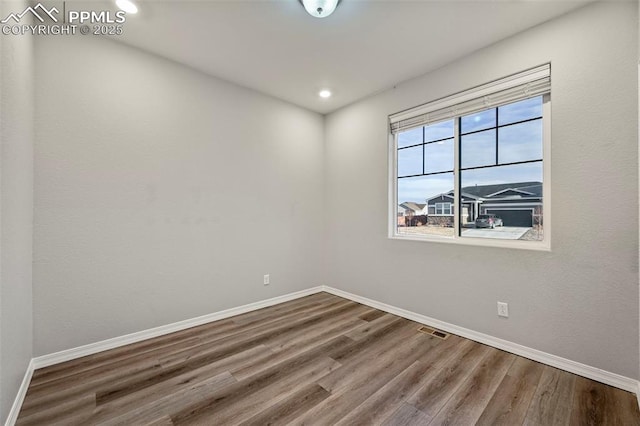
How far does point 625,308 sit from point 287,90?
3.70m

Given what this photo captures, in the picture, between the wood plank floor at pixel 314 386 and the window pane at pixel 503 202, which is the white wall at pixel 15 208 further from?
the window pane at pixel 503 202

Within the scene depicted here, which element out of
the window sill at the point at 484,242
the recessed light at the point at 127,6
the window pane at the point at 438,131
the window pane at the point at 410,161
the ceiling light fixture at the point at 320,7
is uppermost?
the recessed light at the point at 127,6

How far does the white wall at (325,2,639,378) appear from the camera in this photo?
73.4 inches

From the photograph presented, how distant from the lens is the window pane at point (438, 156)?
9.67ft

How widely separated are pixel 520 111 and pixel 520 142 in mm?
285

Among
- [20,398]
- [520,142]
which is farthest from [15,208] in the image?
[520,142]

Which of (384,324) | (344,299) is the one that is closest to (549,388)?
(384,324)

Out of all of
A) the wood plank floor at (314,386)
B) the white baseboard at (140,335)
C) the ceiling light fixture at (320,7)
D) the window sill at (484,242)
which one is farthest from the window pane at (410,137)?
the white baseboard at (140,335)

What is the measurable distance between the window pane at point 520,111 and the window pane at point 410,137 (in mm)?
850

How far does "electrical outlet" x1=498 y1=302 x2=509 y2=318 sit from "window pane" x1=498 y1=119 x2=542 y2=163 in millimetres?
1317

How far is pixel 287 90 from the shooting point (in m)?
3.38

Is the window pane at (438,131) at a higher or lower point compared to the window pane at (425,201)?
higher

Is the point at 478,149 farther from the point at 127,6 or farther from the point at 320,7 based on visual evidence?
the point at 127,6

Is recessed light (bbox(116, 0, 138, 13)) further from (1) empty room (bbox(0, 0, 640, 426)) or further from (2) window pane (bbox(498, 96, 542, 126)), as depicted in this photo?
(2) window pane (bbox(498, 96, 542, 126))
